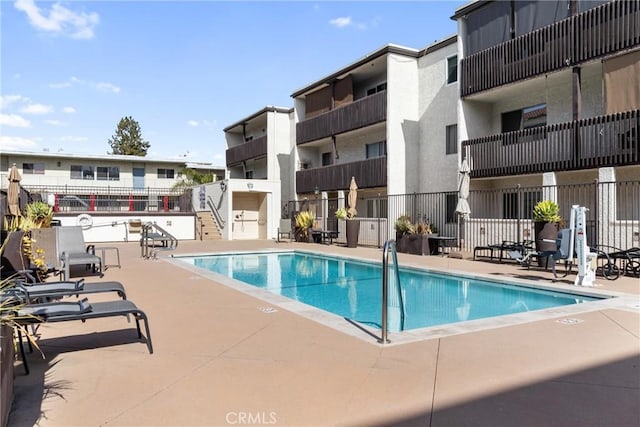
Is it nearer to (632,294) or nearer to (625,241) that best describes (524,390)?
(632,294)

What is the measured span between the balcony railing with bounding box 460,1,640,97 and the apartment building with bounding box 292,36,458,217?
2.33 metres

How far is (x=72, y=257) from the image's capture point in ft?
34.1

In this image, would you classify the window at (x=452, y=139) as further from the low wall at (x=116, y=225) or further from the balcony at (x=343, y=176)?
the low wall at (x=116, y=225)

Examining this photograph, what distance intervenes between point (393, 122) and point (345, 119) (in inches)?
148

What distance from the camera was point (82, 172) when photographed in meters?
37.9

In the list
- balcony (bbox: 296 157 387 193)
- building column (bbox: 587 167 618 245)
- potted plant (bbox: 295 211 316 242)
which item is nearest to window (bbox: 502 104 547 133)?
building column (bbox: 587 167 618 245)

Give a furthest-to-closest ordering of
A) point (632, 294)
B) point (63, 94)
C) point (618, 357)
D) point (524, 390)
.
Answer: point (63, 94)
point (632, 294)
point (618, 357)
point (524, 390)

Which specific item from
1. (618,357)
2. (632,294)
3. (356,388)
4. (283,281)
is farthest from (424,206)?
(356,388)

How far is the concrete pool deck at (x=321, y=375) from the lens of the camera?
336 cm

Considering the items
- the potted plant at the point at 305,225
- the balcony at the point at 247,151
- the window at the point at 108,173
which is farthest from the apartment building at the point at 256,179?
the window at the point at 108,173

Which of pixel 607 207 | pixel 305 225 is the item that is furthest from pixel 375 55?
pixel 607 207

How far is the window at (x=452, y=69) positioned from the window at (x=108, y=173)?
96.9 feet

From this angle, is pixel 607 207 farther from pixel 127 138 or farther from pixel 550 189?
pixel 127 138

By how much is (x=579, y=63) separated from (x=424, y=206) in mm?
8923
